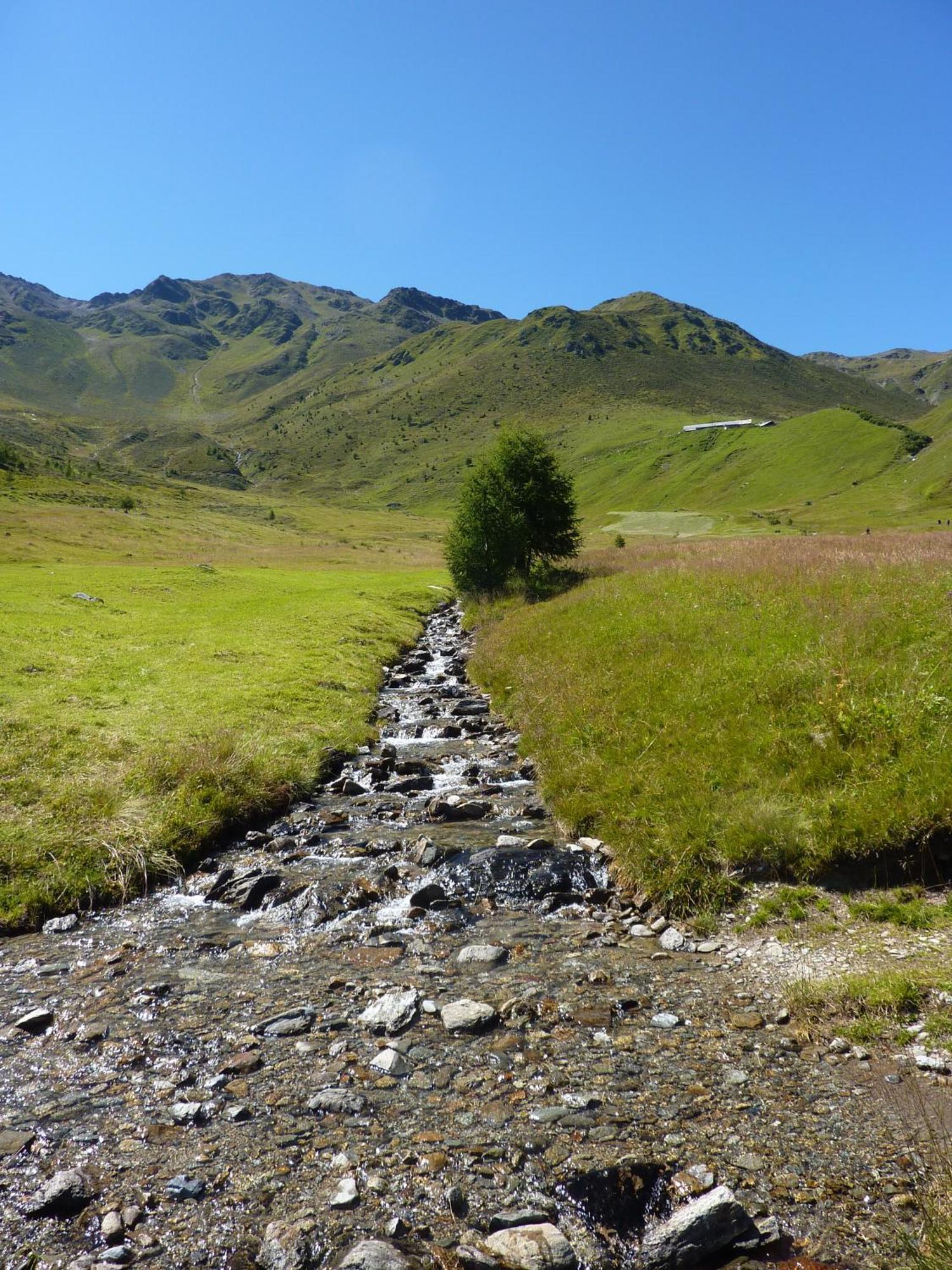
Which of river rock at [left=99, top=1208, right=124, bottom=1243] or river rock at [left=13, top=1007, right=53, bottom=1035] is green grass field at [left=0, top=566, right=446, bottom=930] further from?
river rock at [left=99, top=1208, right=124, bottom=1243]

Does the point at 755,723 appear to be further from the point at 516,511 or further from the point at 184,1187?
the point at 516,511

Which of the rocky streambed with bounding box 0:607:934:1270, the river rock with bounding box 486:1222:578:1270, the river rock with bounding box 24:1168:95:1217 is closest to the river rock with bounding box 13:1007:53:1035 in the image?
the rocky streambed with bounding box 0:607:934:1270

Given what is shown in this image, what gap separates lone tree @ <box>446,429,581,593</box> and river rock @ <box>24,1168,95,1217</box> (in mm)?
41565

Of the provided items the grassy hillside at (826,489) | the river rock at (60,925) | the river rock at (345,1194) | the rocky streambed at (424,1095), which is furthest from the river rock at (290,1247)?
the grassy hillside at (826,489)

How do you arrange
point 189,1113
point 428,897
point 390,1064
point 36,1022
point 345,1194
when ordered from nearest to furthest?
point 345,1194
point 189,1113
point 390,1064
point 36,1022
point 428,897

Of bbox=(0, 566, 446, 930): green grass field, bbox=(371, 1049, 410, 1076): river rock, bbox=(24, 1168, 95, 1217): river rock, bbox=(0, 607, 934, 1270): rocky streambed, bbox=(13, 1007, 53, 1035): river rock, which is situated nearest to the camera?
bbox=(0, 607, 934, 1270): rocky streambed

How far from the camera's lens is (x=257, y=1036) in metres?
7.61

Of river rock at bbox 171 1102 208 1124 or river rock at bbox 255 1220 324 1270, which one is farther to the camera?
river rock at bbox 171 1102 208 1124

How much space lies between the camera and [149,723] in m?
19.0

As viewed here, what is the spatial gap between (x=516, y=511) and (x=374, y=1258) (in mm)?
43900

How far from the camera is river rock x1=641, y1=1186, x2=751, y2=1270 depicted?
4855mm

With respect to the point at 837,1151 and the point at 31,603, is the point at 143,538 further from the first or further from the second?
the point at 837,1151

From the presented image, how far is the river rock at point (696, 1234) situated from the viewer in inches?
191

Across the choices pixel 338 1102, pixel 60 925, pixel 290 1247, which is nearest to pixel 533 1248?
pixel 290 1247
